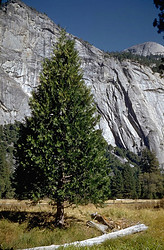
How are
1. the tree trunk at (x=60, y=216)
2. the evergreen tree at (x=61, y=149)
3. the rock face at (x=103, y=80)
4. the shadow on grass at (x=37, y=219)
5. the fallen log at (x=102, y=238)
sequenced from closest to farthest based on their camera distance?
the fallen log at (x=102, y=238) < the evergreen tree at (x=61, y=149) < the tree trunk at (x=60, y=216) < the shadow on grass at (x=37, y=219) < the rock face at (x=103, y=80)

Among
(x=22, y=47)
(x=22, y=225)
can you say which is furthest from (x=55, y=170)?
(x=22, y=47)

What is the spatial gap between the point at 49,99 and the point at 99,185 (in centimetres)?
447

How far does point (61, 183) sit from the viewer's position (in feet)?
28.2

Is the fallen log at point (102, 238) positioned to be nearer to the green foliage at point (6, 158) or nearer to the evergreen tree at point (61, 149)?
the evergreen tree at point (61, 149)

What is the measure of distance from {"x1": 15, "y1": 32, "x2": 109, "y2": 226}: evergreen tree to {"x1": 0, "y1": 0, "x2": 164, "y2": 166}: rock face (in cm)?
9795

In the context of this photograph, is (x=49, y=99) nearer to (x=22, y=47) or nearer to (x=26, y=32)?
(x=22, y=47)

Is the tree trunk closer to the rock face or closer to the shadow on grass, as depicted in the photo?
the shadow on grass

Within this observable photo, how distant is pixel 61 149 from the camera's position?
27.4ft

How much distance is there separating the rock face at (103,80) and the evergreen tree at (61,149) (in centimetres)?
9795

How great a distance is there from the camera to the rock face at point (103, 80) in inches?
4200

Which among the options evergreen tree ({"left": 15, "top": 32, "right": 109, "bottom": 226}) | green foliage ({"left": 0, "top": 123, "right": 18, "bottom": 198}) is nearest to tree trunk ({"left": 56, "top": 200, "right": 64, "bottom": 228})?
evergreen tree ({"left": 15, "top": 32, "right": 109, "bottom": 226})

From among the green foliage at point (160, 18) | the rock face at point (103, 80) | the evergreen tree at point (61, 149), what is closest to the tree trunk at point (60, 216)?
the evergreen tree at point (61, 149)

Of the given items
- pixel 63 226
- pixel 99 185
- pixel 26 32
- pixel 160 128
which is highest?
pixel 26 32

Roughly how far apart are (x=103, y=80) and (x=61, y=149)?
384 feet
